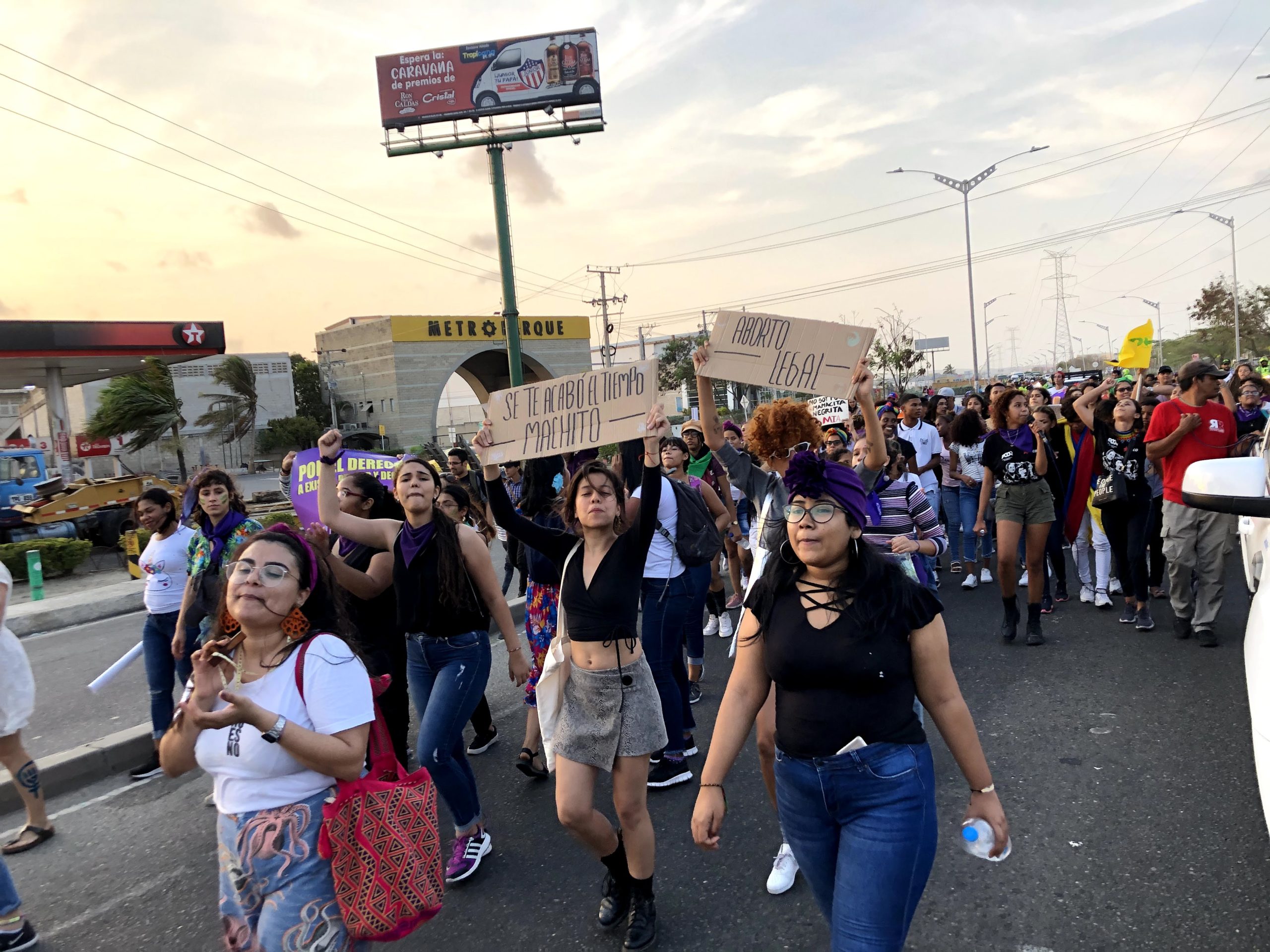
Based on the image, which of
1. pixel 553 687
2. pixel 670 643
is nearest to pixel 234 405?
pixel 670 643

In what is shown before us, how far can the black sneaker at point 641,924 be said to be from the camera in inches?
128

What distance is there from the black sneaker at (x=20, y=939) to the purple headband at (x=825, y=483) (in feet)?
12.1

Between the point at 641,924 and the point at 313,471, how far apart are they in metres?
4.13

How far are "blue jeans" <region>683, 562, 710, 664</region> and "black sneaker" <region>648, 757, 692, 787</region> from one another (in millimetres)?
731

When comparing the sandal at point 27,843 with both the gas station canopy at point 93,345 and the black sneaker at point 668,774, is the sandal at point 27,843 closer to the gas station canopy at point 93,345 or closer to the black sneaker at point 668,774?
the black sneaker at point 668,774

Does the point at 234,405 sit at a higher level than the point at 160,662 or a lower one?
higher

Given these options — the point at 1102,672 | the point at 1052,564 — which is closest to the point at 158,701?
the point at 1102,672

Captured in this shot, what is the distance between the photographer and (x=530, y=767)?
16.5 feet

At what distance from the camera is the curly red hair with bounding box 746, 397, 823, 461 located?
4246mm

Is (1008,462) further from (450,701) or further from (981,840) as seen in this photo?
(981,840)

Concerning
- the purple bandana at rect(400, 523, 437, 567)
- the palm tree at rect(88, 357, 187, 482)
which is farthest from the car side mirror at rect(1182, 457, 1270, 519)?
the palm tree at rect(88, 357, 187, 482)

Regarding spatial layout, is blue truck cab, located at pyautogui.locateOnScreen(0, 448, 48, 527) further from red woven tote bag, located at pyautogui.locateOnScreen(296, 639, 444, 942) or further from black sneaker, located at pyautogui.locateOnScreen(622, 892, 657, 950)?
red woven tote bag, located at pyautogui.locateOnScreen(296, 639, 444, 942)

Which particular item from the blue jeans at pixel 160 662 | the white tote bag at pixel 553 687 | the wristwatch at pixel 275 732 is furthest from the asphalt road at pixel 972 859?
the wristwatch at pixel 275 732

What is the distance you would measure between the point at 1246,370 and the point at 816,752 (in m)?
11.7
